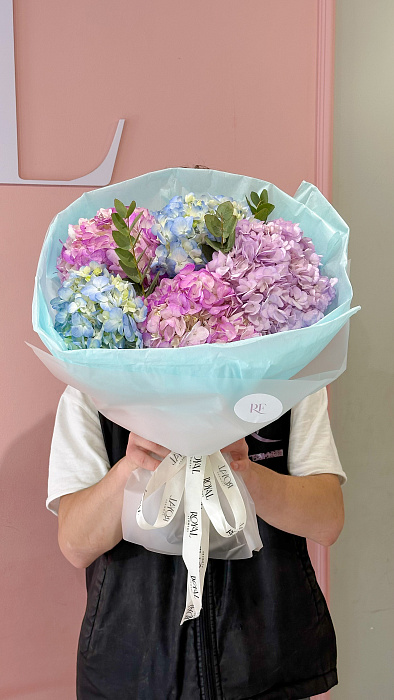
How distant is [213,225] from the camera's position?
76 centimetres

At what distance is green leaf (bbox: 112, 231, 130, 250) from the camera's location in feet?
2.40

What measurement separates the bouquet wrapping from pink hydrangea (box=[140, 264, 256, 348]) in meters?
0.03

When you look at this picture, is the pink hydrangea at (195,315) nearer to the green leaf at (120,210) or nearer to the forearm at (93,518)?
the green leaf at (120,210)

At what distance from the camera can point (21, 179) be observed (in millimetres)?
1429

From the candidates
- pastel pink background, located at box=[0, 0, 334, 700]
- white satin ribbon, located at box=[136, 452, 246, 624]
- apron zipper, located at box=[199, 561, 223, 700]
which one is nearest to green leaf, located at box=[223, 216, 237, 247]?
white satin ribbon, located at box=[136, 452, 246, 624]

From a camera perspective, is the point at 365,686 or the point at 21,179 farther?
the point at 365,686

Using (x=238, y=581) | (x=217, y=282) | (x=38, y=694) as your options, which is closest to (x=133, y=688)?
(x=238, y=581)

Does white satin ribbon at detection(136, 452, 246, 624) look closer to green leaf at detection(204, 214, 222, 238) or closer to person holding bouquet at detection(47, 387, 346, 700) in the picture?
person holding bouquet at detection(47, 387, 346, 700)

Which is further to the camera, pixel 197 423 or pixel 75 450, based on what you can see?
pixel 75 450

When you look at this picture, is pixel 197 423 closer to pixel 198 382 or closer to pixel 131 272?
pixel 198 382

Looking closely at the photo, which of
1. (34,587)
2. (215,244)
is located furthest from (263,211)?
(34,587)

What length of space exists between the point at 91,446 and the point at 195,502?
330 millimetres

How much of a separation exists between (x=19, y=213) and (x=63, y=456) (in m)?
0.63

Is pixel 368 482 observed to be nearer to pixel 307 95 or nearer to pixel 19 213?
pixel 307 95
